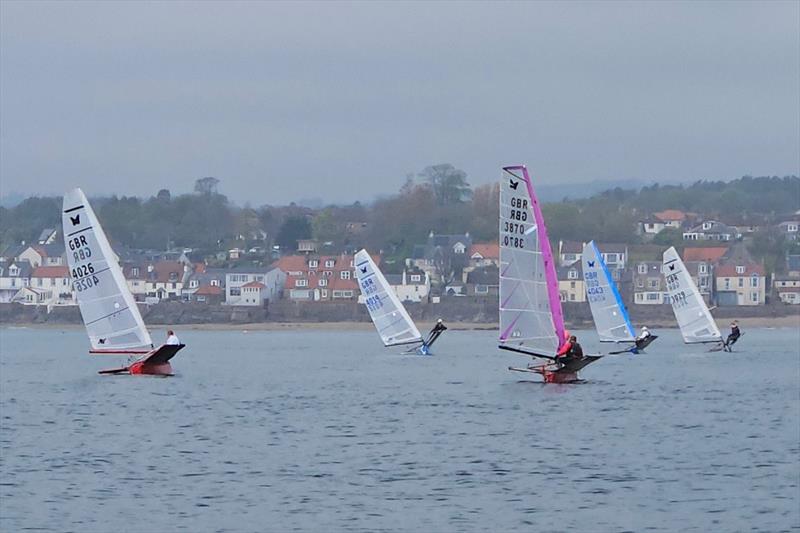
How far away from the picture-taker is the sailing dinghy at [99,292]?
50156mm

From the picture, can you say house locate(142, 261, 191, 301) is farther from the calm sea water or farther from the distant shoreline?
the calm sea water

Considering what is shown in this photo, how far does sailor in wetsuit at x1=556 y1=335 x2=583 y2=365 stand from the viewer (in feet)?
146

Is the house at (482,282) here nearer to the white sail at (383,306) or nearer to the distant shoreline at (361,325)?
the distant shoreline at (361,325)

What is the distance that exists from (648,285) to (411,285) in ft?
66.2

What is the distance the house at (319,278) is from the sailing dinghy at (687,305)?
8092 centimetres

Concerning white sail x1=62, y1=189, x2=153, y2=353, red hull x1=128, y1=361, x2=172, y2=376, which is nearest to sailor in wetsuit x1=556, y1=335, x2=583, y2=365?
white sail x1=62, y1=189, x2=153, y2=353

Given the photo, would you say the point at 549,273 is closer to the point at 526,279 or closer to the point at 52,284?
the point at 526,279

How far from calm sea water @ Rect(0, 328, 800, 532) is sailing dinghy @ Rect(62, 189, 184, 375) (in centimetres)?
130

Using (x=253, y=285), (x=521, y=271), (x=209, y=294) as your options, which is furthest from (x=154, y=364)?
(x=209, y=294)

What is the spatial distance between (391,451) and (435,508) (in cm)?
680

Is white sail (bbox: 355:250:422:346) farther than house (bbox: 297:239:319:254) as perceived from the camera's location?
No

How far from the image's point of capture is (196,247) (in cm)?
19838

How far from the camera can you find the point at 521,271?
44.5 metres

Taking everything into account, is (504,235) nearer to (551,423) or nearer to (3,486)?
(551,423)
